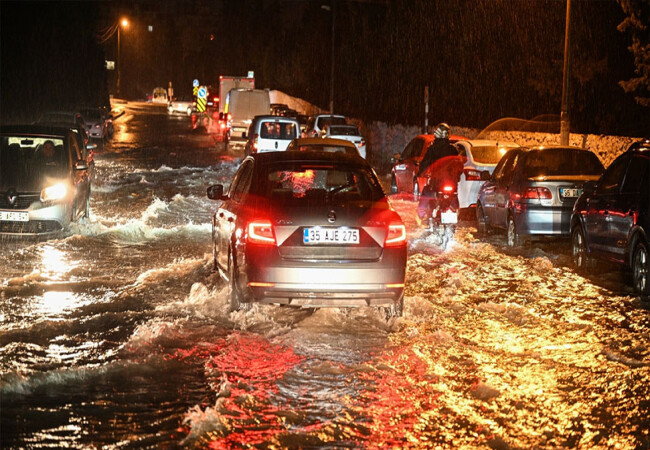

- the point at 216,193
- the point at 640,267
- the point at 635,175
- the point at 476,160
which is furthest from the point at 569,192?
the point at 216,193

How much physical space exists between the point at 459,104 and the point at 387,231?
39.2m

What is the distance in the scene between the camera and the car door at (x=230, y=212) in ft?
31.2

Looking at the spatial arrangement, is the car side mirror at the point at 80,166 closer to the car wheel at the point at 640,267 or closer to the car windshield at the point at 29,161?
the car windshield at the point at 29,161

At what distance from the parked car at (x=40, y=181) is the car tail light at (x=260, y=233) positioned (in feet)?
22.4

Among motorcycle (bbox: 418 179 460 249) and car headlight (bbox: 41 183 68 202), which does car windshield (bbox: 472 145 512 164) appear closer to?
motorcycle (bbox: 418 179 460 249)

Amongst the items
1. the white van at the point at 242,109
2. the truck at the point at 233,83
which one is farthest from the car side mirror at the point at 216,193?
the truck at the point at 233,83

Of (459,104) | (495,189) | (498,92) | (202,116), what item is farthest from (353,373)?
(202,116)

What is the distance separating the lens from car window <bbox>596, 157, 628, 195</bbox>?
12.3 m

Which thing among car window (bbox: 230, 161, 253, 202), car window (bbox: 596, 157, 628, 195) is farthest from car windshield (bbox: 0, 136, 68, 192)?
car window (bbox: 596, 157, 628, 195)

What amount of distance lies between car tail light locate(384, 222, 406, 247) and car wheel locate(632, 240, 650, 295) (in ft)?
11.8

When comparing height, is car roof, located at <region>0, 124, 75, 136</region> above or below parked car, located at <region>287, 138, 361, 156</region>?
above

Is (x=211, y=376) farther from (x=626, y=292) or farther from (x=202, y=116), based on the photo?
(x=202, y=116)

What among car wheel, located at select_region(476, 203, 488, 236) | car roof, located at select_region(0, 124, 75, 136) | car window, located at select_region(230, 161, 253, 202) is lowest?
car wheel, located at select_region(476, 203, 488, 236)

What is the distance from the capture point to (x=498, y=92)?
43375 mm
